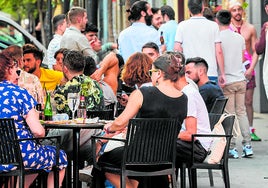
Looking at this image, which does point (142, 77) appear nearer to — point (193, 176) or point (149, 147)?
point (193, 176)

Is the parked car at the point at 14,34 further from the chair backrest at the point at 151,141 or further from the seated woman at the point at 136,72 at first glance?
the chair backrest at the point at 151,141

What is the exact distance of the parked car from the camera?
76.5ft

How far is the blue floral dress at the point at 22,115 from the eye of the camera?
909cm

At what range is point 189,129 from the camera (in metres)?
9.59

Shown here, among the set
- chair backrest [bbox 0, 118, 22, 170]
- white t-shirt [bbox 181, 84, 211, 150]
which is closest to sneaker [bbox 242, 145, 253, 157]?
white t-shirt [bbox 181, 84, 211, 150]

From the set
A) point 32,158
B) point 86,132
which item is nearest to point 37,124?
point 32,158

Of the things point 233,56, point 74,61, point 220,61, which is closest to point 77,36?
point 220,61

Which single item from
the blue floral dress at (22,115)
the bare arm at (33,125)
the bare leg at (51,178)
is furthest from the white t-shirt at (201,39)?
the bare arm at (33,125)

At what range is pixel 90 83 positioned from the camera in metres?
11.1

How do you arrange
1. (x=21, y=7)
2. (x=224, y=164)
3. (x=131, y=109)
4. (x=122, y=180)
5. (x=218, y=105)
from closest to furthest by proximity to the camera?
(x=122, y=180) < (x=131, y=109) < (x=224, y=164) < (x=218, y=105) < (x=21, y=7)

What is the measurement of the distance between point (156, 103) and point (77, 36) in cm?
562

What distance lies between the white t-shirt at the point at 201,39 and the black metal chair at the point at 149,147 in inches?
215

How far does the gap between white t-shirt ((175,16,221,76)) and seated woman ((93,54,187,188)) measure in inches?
198

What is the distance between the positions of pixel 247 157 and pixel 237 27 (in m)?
2.65
